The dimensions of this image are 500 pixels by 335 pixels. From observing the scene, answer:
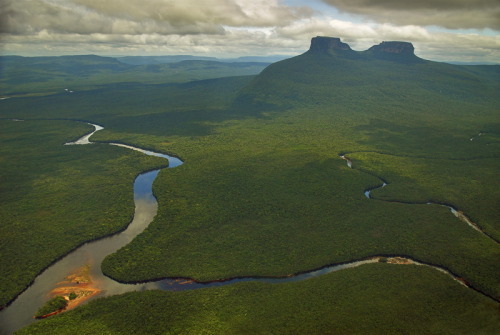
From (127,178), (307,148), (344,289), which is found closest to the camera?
(344,289)

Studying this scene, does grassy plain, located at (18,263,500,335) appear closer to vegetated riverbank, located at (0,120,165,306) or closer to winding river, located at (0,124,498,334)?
winding river, located at (0,124,498,334)

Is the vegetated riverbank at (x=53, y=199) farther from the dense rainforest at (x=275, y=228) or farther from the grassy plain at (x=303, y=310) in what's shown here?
the grassy plain at (x=303, y=310)

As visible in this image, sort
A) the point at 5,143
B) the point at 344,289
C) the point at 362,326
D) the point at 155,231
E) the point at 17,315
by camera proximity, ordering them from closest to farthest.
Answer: the point at 362,326 < the point at 17,315 < the point at 344,289 < the point at 155,231 < the point at 5,143

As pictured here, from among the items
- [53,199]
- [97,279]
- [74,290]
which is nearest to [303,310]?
[97,279]

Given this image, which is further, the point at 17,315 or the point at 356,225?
the point at 356,225

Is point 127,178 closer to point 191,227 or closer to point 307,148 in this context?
point 191,227

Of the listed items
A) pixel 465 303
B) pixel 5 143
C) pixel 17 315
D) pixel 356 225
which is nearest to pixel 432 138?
pixel 356 225

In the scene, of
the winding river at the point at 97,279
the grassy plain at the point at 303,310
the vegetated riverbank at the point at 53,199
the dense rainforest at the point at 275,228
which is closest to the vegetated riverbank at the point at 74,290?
the winding river at the point at 97,279

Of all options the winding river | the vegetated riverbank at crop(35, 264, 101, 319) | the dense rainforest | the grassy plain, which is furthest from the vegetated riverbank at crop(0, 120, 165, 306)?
the grassy plain
